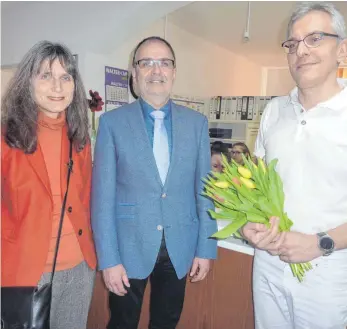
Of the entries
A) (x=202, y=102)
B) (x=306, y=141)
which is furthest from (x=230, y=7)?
(x=306, y=141)

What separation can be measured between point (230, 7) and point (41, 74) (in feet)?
12.4

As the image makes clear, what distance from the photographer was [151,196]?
1430 mm

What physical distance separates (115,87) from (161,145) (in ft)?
9.28

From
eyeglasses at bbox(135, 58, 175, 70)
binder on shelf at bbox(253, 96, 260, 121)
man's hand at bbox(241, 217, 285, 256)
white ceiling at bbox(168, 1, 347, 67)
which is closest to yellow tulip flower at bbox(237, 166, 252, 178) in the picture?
man's hand at bbox(241, 217, 285, 256)

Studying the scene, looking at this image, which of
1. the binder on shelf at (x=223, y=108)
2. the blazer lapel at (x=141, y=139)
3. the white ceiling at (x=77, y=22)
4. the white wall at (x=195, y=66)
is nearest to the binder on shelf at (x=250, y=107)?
the binder on shelf at (x=223, y=108)

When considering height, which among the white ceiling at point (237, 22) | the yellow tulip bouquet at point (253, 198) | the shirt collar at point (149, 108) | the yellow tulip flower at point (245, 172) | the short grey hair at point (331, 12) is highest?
the white ceiling at point (237, 22)

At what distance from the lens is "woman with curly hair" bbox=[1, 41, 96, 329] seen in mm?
1236

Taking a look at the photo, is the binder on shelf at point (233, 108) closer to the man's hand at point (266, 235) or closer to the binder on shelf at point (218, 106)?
the binder on shelf at point (218, 106)

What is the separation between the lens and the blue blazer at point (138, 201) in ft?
4.61

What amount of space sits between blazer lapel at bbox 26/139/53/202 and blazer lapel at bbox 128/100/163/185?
38 cm

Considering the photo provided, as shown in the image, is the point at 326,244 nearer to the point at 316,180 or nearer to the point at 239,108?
the point at 316,180

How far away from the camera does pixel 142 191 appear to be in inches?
56.1

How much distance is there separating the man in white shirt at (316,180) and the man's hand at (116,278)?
548 mm

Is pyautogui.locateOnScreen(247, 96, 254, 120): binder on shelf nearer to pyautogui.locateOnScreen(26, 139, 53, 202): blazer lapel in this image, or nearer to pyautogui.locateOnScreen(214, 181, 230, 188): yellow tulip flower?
pyautogui.locateOnScreen(214, 181, 230, 188): yellow tulip flower
